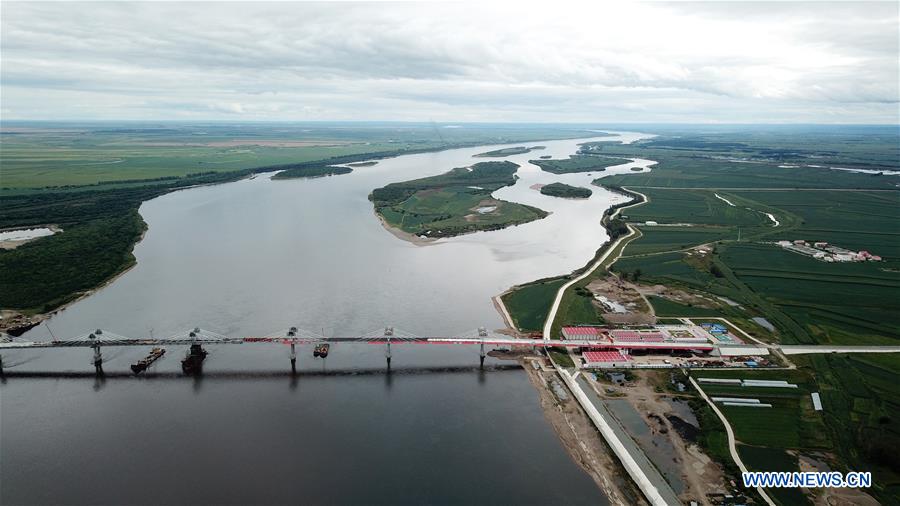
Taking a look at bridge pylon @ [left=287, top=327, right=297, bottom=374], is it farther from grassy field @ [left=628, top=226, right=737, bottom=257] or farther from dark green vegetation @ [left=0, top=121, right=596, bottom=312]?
grassy field @ [left=628, top=226, right=737, bottom=257]

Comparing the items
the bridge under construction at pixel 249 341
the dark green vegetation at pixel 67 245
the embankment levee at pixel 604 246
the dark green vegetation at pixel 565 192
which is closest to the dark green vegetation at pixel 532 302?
the embankment levee at pixel 604 246

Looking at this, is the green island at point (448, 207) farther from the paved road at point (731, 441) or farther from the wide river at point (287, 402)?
the paved road at point (731, 441)

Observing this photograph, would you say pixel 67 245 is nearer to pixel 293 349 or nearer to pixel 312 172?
pixel 293 349

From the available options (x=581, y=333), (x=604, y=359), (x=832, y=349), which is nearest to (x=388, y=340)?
(x=581, y=333)

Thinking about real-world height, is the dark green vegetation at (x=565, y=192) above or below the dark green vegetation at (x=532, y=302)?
above

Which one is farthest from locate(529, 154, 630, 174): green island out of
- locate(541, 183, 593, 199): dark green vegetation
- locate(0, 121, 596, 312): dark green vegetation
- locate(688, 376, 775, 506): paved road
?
locate(688, 376, 775, 506): paved road

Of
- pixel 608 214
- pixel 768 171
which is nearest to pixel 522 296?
pixel 608 214

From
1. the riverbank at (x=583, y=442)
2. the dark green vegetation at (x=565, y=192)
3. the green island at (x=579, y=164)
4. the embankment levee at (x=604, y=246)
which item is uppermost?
the green island at (x=579, y=164)
